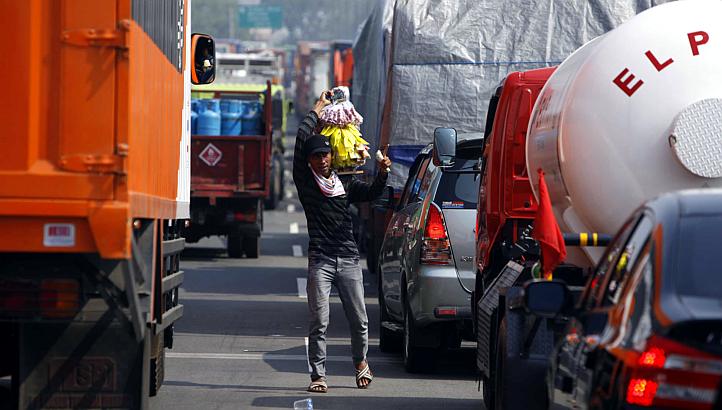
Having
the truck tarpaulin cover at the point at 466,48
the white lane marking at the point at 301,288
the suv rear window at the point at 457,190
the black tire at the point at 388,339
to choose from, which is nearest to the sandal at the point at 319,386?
the suv rear window at the point at 457,190

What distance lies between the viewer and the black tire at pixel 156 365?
33.1 feet

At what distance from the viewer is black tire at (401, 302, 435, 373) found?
11.9 meters

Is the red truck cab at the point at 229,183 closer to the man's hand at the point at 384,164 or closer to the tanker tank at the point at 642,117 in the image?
the man's hand at the point at 384,164

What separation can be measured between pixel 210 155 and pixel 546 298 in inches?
712

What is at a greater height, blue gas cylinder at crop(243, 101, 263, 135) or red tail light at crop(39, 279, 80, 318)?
blue gas cylinder at crop(243, 101, 263, 135)

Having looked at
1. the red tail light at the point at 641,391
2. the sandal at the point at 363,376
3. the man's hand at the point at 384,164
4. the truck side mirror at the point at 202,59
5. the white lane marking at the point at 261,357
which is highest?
the truck side mirror at the point at 202,59

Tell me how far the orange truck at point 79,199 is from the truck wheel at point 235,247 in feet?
52.4

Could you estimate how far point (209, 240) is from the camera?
28.8 m

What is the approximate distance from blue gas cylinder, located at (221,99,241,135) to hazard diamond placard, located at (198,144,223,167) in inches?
19.9

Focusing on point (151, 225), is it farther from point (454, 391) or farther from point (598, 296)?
point (454, 391)

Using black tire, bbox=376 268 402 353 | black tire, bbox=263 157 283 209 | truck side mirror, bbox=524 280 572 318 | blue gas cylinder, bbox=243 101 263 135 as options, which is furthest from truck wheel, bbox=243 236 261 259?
truck side mirror, bbox=524 280 572 318

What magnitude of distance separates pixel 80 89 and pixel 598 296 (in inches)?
107

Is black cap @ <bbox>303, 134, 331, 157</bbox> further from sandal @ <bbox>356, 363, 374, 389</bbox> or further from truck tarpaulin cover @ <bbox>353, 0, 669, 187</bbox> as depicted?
truck tarpaulin cover @ <bbox>353, 0, 669, 187</bbox>

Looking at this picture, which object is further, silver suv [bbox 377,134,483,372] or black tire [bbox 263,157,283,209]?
black tire [bbox 263,157,283,209]
